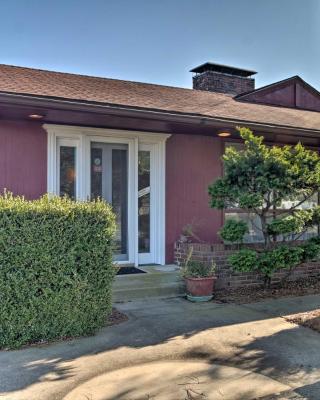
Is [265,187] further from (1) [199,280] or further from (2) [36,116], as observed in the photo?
(2) [36,116]

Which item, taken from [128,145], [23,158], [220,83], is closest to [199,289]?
[128,145]

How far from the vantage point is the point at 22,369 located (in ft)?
12.3

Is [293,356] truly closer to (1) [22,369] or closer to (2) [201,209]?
(1) [22,369]

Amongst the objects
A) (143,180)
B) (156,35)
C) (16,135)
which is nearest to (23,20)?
(156,35)

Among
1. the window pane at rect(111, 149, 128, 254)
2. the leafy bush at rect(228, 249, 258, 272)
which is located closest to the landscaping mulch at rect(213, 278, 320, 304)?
the leafy bush at rect(228, 249, 258, 272)

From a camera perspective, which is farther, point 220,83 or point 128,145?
point 220,83

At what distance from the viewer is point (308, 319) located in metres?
5.40

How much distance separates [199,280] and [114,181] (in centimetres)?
257

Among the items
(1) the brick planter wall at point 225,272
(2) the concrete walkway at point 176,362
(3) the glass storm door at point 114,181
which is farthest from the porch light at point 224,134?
(2) the concrete walkway at point 176,362

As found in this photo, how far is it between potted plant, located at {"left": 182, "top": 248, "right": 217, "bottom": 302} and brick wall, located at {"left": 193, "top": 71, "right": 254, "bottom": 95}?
8437mm

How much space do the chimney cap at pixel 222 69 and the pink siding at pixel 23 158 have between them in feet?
27.4

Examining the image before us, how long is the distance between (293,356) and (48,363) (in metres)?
2.33

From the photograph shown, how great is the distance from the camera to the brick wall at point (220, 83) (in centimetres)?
1368

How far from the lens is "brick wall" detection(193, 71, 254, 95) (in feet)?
44.9
